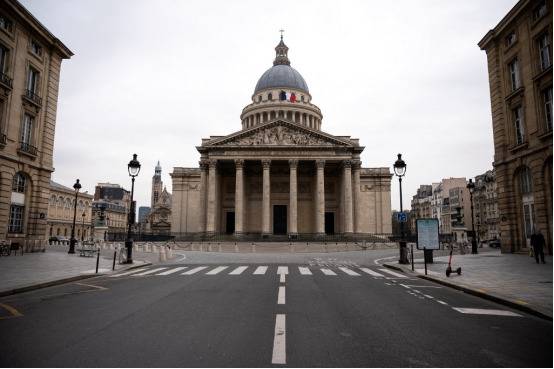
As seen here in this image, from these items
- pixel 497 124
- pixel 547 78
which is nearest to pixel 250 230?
pixel 497 124

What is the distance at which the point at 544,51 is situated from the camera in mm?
25422

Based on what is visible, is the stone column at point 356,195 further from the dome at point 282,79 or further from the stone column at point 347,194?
the dome at point 282,79

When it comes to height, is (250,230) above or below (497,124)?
below

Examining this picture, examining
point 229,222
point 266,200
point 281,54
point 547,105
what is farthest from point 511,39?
point 281,54

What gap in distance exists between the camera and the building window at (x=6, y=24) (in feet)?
85.2

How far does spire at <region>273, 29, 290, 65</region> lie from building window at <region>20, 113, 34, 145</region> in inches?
2938

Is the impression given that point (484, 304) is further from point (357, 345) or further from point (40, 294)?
point (40, 294)

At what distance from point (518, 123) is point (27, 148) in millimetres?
35044

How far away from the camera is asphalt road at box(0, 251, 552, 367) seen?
5.29 metres

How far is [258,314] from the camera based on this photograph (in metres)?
8.16

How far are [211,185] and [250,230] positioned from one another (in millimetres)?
11499

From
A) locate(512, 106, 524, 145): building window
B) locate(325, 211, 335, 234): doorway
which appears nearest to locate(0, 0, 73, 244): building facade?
locate(512, 106, 524, 145): building window

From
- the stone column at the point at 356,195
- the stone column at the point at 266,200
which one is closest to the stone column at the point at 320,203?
the stone column at the point at 356,195

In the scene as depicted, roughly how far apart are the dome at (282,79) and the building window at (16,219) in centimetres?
6478
